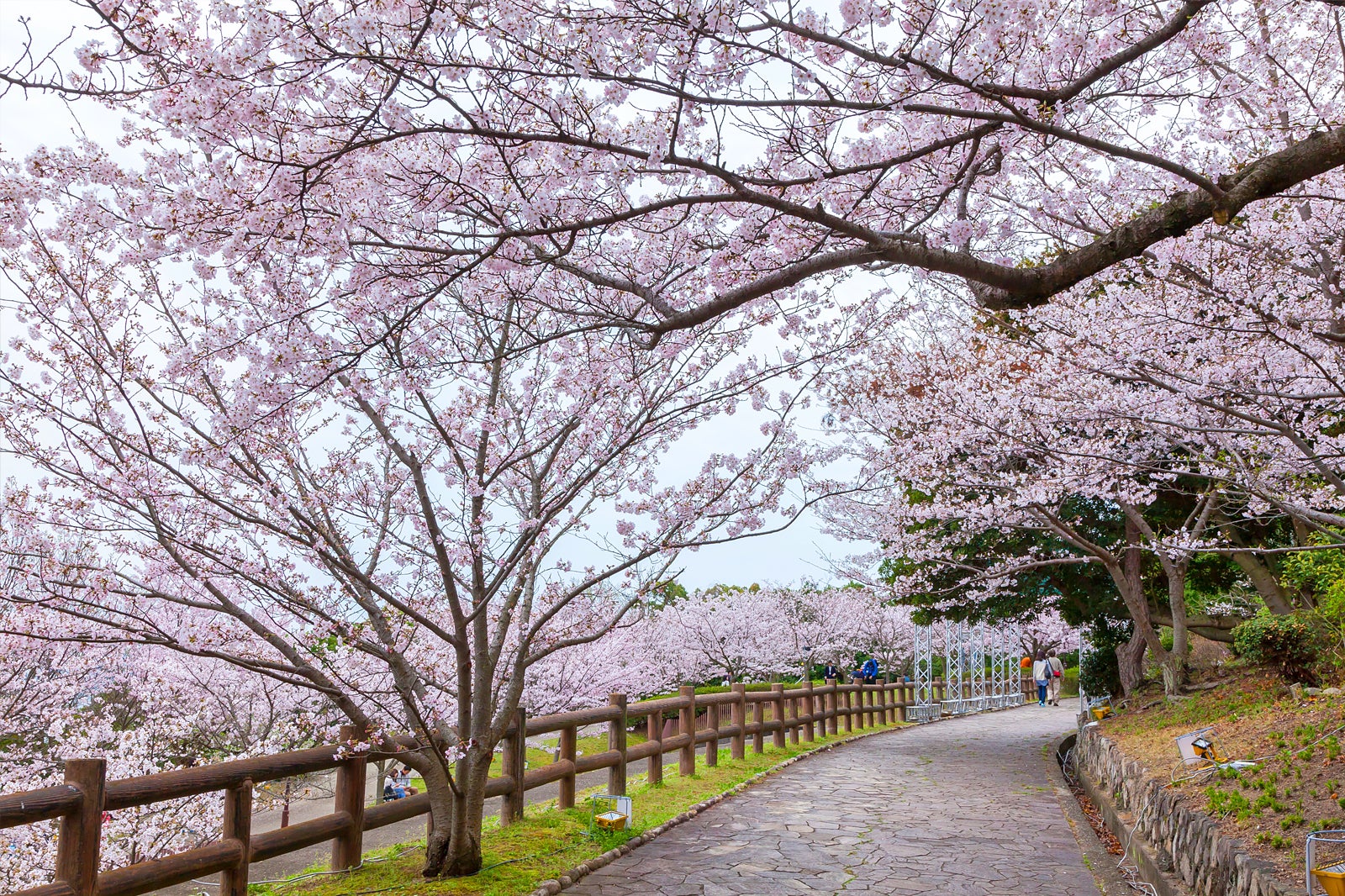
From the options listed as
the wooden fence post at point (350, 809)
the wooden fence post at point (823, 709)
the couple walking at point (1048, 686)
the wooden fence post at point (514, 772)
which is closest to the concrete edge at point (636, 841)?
the wooden fence post at point (514, 772)

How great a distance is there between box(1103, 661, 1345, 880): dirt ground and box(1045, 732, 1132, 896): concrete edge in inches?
30.0

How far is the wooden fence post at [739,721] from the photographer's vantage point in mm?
12141

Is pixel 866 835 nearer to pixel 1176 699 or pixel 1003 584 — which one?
pixel 1176 699

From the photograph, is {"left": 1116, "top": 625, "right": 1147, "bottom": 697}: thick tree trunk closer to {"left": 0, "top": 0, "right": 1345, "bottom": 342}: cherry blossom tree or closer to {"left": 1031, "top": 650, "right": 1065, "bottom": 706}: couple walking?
{"left": 0, "top": 0, "right": 1345, "bottom": 342}: cherry blossom tree

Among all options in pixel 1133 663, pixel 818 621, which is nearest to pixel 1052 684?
pixel 818 621

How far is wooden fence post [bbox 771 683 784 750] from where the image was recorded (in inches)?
542

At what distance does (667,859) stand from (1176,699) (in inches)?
324

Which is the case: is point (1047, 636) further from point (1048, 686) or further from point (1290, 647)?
point (1290, 647)

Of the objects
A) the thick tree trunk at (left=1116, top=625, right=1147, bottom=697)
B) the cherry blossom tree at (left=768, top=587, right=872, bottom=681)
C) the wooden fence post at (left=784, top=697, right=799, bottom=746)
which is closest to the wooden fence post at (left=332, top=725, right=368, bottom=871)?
the wooden fence post at (left=784, top=697, right=799, bottom=746)

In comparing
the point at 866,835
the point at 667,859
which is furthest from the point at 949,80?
the point at 866,835

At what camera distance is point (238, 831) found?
467 cm

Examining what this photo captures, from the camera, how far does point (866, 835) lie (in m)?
7.54

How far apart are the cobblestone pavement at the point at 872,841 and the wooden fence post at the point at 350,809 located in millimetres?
1419

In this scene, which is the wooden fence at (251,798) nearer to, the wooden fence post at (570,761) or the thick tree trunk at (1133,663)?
the wooden fence post at (570,761)
